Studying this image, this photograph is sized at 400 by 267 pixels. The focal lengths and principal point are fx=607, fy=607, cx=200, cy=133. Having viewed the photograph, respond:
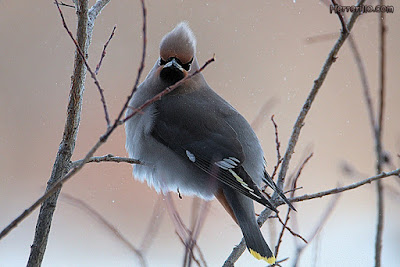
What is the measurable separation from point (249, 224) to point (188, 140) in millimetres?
434

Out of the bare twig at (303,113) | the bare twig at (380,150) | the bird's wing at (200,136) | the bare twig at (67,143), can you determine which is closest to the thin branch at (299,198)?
the bare twig at (303,113)

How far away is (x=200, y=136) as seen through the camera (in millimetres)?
2104

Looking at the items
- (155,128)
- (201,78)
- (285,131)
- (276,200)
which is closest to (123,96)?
(285,131)

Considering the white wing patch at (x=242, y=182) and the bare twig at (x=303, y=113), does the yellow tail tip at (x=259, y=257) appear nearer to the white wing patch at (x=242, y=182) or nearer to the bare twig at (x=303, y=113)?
the bare twig at (x=303, y=113)

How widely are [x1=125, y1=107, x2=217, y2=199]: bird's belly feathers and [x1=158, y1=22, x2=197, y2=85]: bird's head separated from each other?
16 centimetres

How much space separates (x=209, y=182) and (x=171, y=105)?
345mm

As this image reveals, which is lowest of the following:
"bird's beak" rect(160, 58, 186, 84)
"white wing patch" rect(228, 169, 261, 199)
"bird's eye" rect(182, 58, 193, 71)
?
"white wing patch" rect(228, 169, 261, 199)

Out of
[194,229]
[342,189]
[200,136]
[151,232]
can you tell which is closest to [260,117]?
[200,136]

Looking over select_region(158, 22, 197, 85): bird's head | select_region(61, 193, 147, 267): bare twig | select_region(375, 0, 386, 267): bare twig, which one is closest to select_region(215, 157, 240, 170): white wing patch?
select_region(158, 22, 197, 85): bird's head

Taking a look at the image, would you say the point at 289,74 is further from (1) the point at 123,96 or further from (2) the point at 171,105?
(2) the point at 171,105

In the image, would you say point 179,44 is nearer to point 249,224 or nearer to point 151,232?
point 249,224

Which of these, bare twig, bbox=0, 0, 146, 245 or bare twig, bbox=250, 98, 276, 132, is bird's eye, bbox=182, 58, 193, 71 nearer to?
bare twig, bbox=250, 98, 276, 132

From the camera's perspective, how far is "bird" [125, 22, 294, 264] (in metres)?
2.01

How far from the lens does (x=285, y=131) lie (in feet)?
13.8
